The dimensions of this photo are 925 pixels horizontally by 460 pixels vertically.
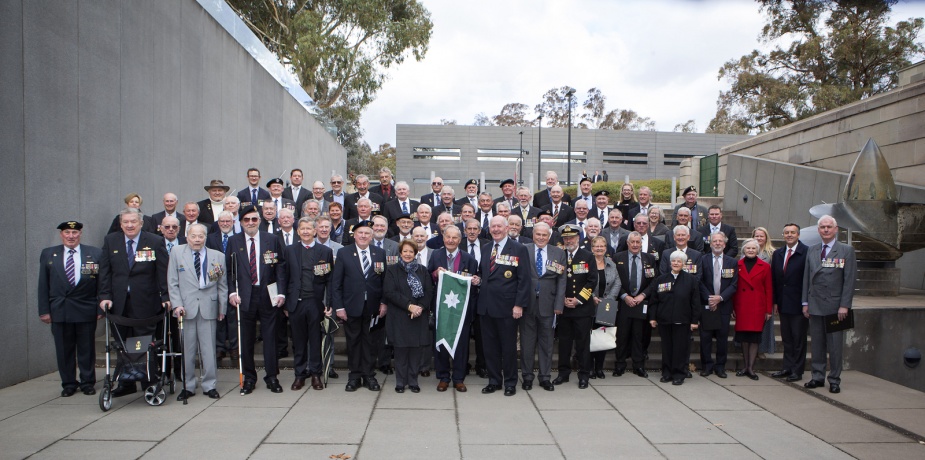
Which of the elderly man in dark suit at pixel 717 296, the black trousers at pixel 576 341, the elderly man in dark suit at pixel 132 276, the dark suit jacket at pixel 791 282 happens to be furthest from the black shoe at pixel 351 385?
the dark suit jacket at pixel 791 282

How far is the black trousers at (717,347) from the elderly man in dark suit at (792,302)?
0.70 m

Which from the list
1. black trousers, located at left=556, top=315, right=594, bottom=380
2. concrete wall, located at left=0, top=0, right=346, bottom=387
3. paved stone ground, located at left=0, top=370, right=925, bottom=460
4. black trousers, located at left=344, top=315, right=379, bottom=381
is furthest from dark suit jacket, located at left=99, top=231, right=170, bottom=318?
black trousers, located at left=556, top=315, right=594, bottom=380

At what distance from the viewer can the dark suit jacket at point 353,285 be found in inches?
259

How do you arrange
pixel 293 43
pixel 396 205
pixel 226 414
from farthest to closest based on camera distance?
1. pixel 293 43
2. pixel 396 205
3. pixel 226 414

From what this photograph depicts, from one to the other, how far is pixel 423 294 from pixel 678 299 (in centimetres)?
304

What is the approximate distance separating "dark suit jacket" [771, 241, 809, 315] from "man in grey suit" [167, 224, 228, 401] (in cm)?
663

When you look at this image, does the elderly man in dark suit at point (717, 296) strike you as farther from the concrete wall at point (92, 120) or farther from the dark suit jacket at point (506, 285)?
the concrete wall at point (92, 120)

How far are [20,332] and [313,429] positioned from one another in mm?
3894

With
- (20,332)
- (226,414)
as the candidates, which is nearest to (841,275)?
(226,414)

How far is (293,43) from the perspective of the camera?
29.1 meters

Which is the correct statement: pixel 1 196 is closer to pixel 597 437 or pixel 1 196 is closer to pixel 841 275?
pixel 597 437

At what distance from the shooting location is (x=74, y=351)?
6371 mm

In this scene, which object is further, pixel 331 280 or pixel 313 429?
pixel 331 280

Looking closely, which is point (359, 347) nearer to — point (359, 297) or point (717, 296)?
point (359, 297)
